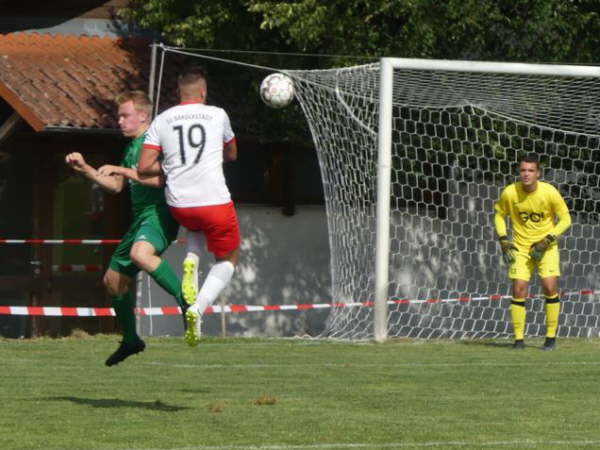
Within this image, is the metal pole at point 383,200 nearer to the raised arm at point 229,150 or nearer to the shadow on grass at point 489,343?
the shadow on grass at point 489,343

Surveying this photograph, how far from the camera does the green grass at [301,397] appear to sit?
810 centimetres

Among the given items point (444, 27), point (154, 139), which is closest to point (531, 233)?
point (444, 27)

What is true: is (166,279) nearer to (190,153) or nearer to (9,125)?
(190,153)

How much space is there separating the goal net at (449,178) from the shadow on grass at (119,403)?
6492 mm

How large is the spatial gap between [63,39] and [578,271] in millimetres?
7849

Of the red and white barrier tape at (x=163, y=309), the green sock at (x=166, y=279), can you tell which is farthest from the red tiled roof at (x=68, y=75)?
the green sock at (x=166, y=279)

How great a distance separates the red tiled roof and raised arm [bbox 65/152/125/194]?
944cm

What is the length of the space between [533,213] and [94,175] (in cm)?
665

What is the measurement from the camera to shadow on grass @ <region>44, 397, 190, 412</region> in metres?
9.45

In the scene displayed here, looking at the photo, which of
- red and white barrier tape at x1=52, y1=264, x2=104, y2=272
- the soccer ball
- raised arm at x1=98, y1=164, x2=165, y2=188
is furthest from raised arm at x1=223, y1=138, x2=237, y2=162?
red and white barrier tape at x1=52, y1=264, x2=104, y2=272

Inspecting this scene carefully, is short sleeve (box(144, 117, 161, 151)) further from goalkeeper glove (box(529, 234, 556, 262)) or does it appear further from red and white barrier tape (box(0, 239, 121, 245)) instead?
red and white barrier tape (box(0, 239, 121, 245))

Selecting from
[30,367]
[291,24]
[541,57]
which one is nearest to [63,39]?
[291,24]

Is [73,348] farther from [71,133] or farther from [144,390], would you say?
[71,133]

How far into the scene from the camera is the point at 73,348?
49.5 feet
